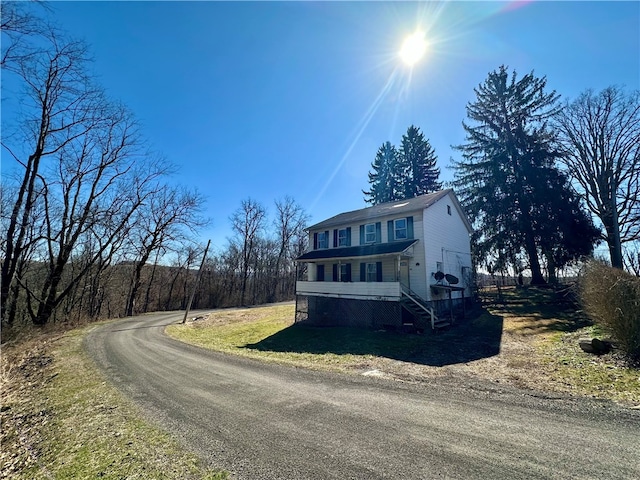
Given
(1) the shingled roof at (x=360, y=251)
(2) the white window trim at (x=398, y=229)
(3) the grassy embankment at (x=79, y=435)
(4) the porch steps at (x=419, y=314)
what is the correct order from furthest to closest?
(2) the white window trim at (x=398, y=229) → (1) the shingled roof at (x=360, y=251) → (4) the porch steps at (x=419, y=314) → (3) the grassy embankment at (x=79, y=435)

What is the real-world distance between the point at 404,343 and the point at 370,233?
28.9ft

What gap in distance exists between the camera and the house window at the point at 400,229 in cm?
Answer: 1772

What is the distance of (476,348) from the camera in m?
10.6

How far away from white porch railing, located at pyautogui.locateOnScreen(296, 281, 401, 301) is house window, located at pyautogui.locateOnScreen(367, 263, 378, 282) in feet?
6.02

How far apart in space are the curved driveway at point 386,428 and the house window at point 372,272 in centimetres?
1086

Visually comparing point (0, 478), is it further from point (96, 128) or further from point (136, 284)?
point (136, 284)

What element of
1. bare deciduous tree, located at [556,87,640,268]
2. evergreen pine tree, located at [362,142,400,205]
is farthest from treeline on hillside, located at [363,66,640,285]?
evergreen pine tree, located at [362,142,400,205]

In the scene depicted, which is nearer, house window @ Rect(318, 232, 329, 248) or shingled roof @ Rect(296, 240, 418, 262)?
shingled roof @ Rect(296, 240, 418, 262)

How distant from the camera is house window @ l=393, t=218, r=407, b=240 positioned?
17.7m

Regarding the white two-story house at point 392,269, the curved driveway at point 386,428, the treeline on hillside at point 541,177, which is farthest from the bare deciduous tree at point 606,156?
the curved driveway at point 386,428

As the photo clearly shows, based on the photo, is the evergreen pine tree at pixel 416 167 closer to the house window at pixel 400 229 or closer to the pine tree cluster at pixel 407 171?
the pine tree cluster at pixel 407 171

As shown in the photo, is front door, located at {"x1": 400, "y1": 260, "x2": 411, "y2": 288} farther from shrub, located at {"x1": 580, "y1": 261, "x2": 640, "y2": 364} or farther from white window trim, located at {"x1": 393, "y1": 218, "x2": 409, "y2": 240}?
shrub, located at {"x1": 580, "y1": 261, "x2": 640, "y2": 364}

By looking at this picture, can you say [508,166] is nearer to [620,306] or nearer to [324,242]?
[324,242]

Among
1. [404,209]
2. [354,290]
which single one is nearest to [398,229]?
[404,209]
